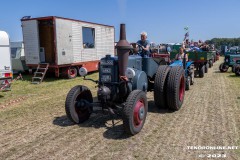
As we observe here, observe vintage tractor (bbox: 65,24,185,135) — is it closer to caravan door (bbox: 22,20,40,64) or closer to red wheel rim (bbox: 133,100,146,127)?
red wheel rim (bbox: 133,100,146,127)

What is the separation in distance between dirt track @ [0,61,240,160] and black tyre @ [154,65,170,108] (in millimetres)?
290

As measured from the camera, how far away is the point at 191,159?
363cm

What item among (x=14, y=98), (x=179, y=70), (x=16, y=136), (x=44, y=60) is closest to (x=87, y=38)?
(x=44, y=60)

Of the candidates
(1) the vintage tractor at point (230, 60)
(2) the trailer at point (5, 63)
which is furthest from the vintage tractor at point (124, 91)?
(1) the vintage tractor at point (230, 60)

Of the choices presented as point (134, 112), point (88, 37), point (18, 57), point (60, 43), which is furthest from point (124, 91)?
point (18, 57)

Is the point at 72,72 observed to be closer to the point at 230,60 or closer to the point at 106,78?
the point at 106,78

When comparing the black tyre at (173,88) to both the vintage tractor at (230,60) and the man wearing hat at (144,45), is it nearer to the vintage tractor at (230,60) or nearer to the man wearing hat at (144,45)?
the man wearing hat at (144,45)

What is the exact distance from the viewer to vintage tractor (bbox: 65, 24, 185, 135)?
4.48 meters

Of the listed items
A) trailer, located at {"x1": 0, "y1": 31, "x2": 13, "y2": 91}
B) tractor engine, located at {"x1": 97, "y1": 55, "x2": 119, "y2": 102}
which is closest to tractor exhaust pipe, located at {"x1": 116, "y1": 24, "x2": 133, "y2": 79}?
tractor engine, located at {"x1": 97, "y1": 55, "x2": 119, "y2": 102}

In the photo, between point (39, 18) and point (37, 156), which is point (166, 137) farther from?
point (39, 18)

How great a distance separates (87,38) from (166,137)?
10797 millimetres

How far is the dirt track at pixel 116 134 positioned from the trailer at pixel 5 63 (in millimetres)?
2101

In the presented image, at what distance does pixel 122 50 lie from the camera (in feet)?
15.4

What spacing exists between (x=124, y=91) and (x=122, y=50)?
0.87 metres
